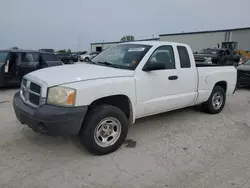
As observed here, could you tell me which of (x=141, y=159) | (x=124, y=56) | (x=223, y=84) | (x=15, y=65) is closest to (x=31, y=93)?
(x=124, y=56)

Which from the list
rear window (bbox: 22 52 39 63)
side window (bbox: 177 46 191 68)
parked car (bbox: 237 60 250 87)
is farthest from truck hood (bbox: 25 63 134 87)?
parked car (bbox: 237 60 250 87)

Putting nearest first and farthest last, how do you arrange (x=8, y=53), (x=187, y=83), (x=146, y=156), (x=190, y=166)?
(x=190, y=166)
(x=146, y=156)
(x=187, y=83)
(x=8, y=53)

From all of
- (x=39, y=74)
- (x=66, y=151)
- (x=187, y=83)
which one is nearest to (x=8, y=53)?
(x=39, y=74)

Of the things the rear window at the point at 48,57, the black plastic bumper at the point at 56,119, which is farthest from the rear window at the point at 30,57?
the black plastic bumper at the point at 56,119

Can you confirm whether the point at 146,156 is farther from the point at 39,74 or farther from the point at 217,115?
the point at 217,115

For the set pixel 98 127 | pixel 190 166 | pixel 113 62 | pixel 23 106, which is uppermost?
pixel 113 62

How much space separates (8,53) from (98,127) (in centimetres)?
659

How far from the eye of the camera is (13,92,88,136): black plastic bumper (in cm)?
281

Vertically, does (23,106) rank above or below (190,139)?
above

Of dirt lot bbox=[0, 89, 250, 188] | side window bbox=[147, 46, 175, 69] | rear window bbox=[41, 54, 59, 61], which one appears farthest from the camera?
rear window bbox=[41, 54, 59, 61]

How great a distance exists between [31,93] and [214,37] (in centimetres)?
3941

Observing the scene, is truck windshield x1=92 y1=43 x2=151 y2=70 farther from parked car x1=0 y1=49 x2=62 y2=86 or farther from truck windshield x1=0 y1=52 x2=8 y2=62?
truck windshield x1=0 y1=52 x2=8 y2=62

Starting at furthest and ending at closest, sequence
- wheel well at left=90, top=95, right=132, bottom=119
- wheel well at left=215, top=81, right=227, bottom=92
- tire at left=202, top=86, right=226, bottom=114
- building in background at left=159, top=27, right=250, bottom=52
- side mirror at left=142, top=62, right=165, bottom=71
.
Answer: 1. building in background at left=159, top=27, right=250, bottom=52
2. wheel well at left=215, top=81, right=227, bottom=92
3. tire at left=202, top=86, right=226, bottom=114
4. side mirror at left=142, top=62, right=165, bottom=71
5. wheel well at left=90, top=95, right=132, bottom=119

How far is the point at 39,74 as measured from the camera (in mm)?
3383
